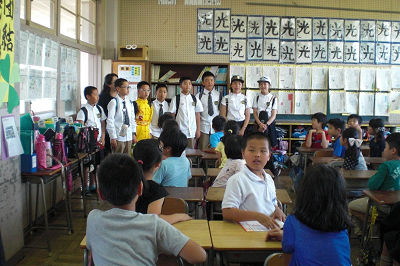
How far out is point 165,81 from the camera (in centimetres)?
680

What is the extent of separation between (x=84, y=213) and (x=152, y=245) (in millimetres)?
2985

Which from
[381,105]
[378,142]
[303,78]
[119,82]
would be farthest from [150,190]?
[381,105]

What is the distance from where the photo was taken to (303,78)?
707 cm

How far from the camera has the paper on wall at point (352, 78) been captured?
7.07 meters

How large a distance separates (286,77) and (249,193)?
17.3 feet

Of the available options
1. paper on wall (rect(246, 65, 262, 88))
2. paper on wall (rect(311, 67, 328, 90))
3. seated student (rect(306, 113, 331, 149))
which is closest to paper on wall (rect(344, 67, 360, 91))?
paper on wall (rect(311, 67, 328, 90))

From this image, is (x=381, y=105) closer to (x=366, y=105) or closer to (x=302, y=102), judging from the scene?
(x=366, y=105)

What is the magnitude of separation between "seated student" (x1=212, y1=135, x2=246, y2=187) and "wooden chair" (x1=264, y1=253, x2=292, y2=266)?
1341 mm

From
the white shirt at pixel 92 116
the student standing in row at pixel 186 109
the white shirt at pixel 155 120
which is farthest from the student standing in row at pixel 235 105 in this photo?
the white shirt at pixel 92 116

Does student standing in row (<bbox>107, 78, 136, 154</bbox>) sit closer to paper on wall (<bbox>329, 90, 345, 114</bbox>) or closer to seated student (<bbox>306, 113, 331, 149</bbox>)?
seated student (<bbox>306, 113, 331, 149</bbox>)

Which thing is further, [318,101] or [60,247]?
[318,101]

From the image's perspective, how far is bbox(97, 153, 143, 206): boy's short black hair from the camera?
4.52ft

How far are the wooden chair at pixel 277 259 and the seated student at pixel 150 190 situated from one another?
0.53m

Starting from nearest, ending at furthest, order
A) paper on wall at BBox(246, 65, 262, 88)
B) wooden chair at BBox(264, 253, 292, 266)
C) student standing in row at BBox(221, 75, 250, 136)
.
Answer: wooden chair at BBox(264, 253, 292, 266) → student standing in row at BBox(221, 75, 250, 136) → paper on wall at BBox(246, 65, 262, 88)
